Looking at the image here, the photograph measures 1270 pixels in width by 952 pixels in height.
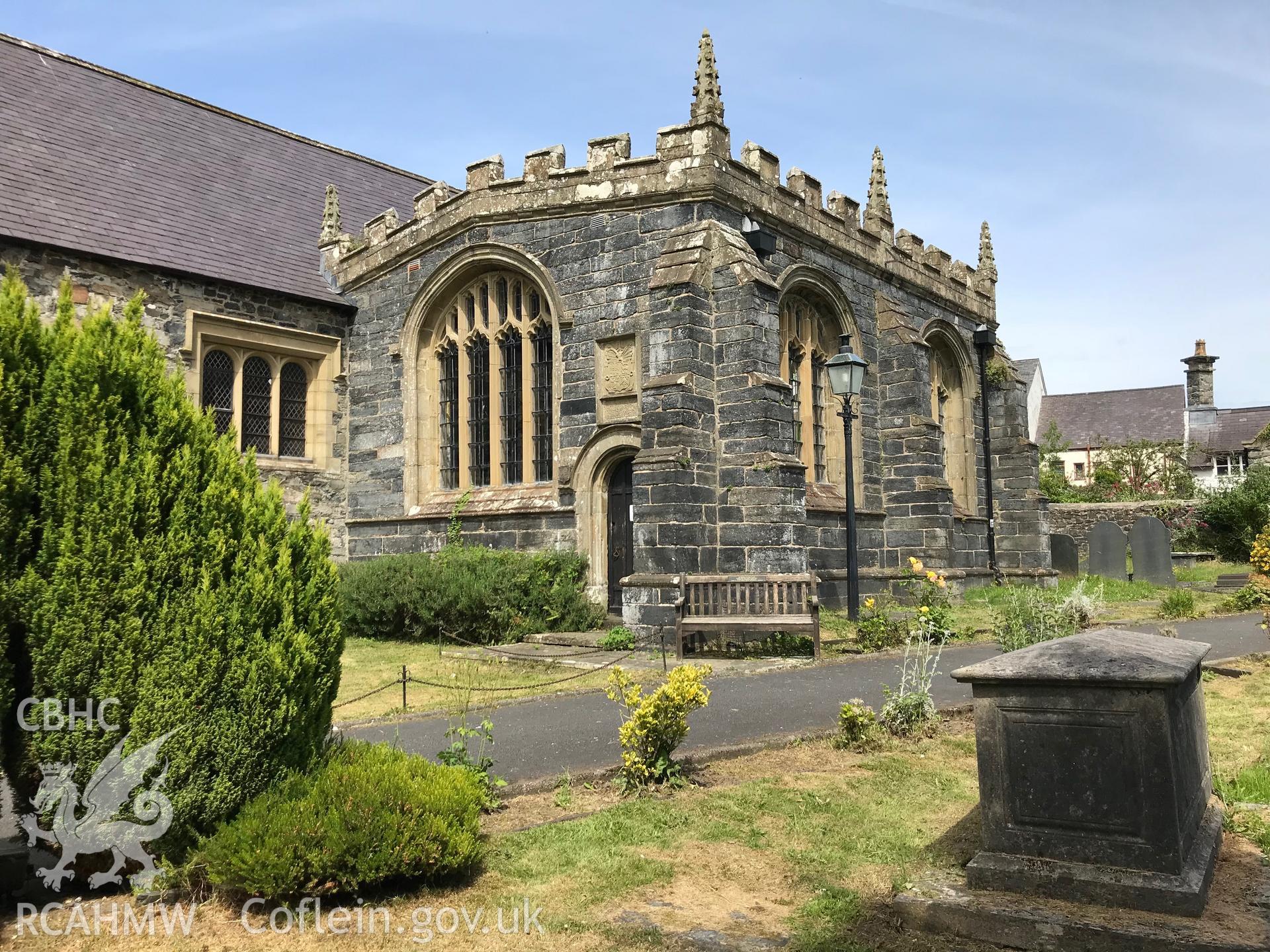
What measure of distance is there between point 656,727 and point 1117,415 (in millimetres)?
51023

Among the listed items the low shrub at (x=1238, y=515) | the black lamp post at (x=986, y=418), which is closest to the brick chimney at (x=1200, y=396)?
the low shrub at (x=1238, y=515)

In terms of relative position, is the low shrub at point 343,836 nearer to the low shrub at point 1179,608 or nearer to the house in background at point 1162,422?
the low shrub at point 1179,608

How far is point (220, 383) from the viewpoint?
16266 millimetres

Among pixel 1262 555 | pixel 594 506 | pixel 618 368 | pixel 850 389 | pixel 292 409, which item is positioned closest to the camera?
pixel 1262 555

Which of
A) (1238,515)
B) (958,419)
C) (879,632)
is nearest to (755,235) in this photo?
(879,632)

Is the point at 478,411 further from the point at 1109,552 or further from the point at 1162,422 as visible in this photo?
the point at 1162,422

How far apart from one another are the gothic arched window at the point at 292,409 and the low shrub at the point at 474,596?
13.2 feet

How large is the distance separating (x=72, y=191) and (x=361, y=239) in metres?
4.73

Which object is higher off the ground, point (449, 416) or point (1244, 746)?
point (449, 416)

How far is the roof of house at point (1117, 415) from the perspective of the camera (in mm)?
47219

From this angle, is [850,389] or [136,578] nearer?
[136,578]

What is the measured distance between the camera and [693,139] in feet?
43.5

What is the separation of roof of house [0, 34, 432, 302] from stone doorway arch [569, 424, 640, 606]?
6689mm

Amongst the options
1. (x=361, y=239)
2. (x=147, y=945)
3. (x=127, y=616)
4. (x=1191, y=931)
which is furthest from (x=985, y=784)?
(x=361, y=239)
